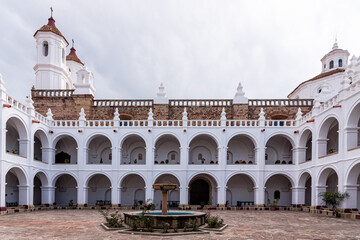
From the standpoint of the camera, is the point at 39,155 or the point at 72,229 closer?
the point at 72,229

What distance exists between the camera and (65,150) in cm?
3016

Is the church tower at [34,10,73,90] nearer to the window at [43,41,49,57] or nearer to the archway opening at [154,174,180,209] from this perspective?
the window at [43,41,49,57]

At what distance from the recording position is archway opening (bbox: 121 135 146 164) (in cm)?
3011

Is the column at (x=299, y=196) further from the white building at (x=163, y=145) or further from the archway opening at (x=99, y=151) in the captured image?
the archway opening at (x=99, y=151)

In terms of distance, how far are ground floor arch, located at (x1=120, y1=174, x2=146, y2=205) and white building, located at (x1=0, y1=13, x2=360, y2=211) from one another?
3.8 inches

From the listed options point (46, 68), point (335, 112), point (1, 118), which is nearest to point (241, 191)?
point (335, 112)

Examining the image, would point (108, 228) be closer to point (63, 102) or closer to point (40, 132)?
point (40, 132)

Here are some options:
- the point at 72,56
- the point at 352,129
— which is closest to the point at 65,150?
the point at 72,56

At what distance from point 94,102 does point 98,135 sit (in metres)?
4.66

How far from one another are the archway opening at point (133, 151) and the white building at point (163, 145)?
0.10 meters

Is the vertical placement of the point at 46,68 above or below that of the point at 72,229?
above

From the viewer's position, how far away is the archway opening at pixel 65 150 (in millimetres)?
29844

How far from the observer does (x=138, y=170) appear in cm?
2680

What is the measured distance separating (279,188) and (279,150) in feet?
11.7
